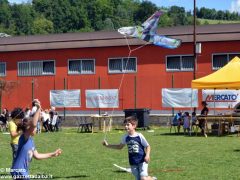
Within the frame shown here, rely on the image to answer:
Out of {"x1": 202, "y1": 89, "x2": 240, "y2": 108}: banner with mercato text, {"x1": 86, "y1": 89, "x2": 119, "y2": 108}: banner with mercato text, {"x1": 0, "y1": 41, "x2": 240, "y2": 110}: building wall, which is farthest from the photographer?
{"x1": 0, "y1": 41, "x2": 240, "y2": 110}: building wall

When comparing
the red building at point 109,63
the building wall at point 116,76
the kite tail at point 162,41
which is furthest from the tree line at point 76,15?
the kite tail at point 162,41

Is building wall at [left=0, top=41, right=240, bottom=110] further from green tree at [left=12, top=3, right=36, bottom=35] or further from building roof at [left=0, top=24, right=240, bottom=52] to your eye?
green tree at [left=12, top=3, right=36, bottom=35]

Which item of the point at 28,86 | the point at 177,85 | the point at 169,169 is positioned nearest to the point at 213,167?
the point at 169,169

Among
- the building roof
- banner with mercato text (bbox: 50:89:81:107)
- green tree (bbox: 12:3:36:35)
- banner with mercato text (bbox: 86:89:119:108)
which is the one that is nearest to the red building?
the building roof

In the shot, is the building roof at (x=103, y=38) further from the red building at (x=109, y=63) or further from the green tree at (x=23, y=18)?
the green tree at (x=23, y=18)

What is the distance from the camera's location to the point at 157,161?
15883 mm

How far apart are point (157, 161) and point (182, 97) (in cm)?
1683

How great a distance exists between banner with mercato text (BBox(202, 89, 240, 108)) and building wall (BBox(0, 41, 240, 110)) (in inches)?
99.6

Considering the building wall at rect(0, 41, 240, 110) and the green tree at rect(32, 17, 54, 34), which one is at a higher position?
the green tree at rect(32, 17, 54, 34)

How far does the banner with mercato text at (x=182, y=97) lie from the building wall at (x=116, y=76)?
8.82 feet

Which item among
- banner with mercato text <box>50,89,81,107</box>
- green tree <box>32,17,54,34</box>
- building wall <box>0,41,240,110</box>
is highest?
green tree <box>32,17,54,34</box>

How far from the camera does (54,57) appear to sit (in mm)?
40906

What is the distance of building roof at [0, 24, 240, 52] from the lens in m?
36.8

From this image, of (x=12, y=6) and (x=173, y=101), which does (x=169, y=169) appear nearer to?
(x=173, y=101)
